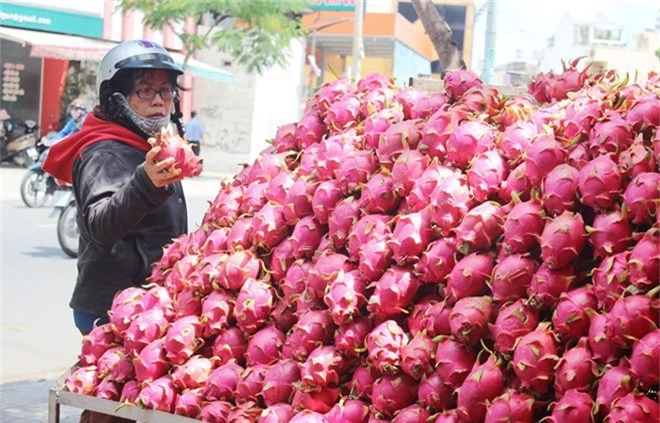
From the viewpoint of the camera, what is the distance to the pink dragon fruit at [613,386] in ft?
6.98

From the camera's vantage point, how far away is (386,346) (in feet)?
8.28

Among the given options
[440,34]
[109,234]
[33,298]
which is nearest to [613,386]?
[109,234]

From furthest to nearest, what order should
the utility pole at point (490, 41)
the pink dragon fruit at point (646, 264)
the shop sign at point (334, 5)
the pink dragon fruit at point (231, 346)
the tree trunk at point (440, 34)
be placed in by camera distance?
the shop sign at point (334, 5) < the utility pole at point (490, 41) < the tree trunk at point (440, 34) < the pink dragon fruit at point (231, 346) < the pink dragon fruit at point (646, 264)

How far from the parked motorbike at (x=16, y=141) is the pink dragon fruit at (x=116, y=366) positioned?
20.5 metres

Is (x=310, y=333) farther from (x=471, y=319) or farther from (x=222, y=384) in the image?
(x=471, y=319)

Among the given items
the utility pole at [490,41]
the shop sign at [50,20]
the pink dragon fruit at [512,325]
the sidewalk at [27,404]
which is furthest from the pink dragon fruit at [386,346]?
the shop sign at [50,20]

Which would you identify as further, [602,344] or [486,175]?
[486,175]

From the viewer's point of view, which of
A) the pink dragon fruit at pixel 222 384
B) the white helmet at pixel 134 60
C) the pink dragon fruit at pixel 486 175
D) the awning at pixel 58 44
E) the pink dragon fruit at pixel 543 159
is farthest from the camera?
the awning at pixel 58 44

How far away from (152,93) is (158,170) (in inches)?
27.2

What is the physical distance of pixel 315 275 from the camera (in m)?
2.74

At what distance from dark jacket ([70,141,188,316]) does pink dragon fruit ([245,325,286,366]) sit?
814 millimetres

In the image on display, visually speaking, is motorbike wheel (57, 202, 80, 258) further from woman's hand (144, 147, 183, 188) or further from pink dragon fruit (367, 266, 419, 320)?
pink dragon fruit (367, 266, 419, 320)

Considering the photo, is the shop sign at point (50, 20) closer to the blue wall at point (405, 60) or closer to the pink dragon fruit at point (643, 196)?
the blue wall at point (405, 60)

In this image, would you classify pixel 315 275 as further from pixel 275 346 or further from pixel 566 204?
pixel 566 204
